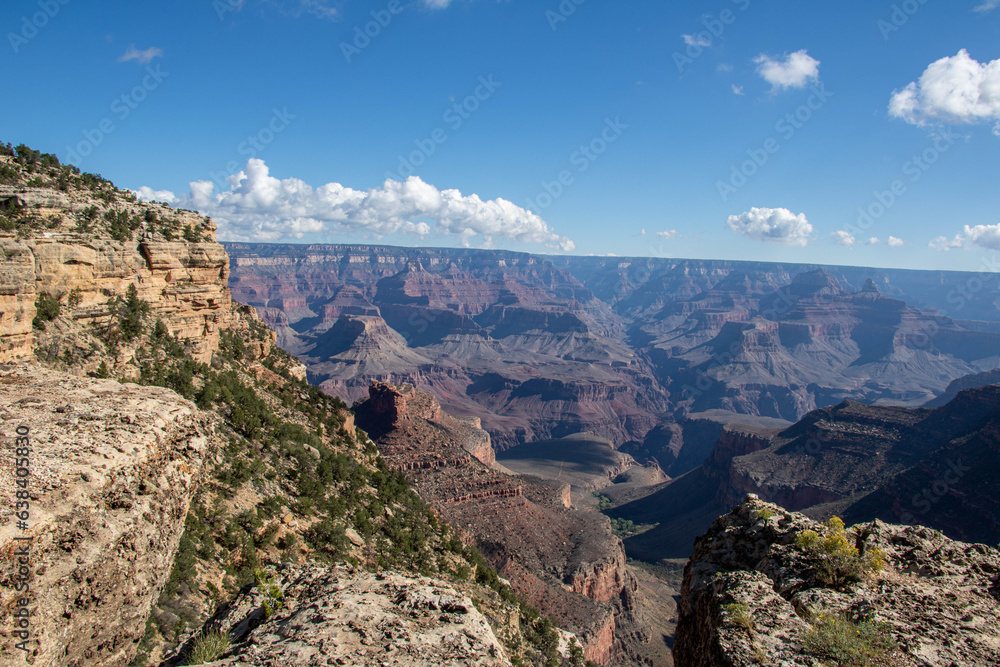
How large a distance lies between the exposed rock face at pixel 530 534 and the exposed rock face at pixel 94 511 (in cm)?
2989

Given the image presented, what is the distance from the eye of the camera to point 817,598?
768 centimetres

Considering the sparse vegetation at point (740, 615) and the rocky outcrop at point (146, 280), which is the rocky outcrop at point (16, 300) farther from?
the sparse vegetation at point (740, 615)

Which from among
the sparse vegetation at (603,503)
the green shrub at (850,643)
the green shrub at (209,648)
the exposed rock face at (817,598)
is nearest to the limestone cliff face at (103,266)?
the green shrub at (209,648)

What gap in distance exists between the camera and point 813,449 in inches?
2847

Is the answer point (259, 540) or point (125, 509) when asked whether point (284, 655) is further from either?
point (259, 540)

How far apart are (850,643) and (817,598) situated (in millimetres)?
1204

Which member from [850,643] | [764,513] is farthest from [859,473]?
[850,643]

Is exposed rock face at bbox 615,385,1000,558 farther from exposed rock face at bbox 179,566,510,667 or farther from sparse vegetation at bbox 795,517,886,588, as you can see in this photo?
exposed rock face at bbox 179,566,510,667

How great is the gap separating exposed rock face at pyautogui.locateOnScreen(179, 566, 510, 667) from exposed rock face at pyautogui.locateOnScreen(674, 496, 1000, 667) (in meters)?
3.36

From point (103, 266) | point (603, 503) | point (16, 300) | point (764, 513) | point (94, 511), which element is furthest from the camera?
point (603, 503)

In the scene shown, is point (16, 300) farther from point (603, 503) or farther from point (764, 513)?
point (603, 503)

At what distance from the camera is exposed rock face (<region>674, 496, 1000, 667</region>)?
6777mm

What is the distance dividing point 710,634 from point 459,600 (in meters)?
3.93

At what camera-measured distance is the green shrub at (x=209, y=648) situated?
648cm
